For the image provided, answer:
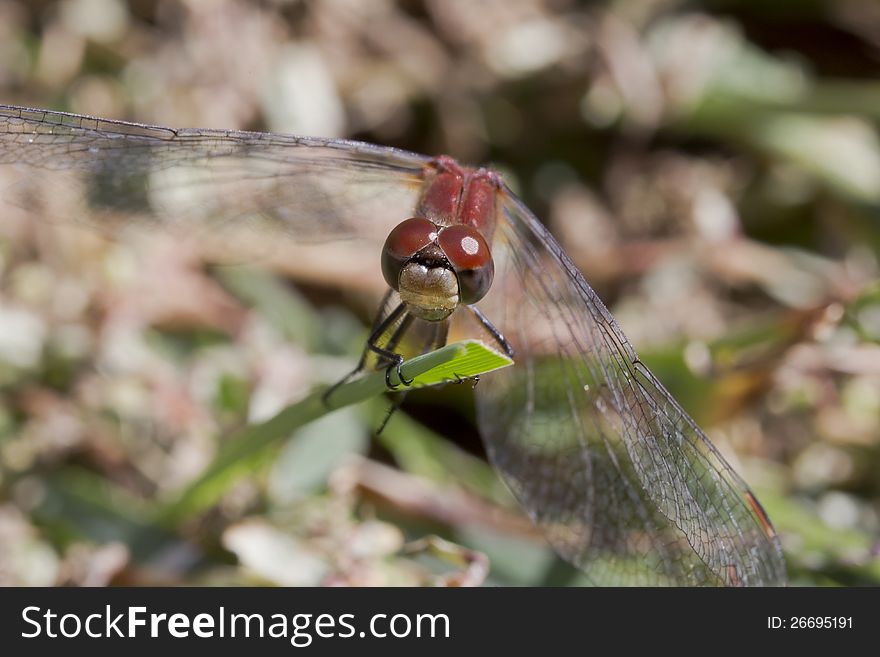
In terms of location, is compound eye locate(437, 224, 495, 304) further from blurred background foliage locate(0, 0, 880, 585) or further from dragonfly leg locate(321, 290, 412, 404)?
blurred background foliage locate(0, 0, 880, 585)

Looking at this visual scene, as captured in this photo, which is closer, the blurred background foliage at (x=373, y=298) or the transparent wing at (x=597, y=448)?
the transparent wing at (x=597, y=448)

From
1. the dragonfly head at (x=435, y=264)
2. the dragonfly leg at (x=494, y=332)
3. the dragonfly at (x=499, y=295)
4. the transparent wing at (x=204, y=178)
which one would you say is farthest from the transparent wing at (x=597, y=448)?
the transparent wing at (x=204, y=178)

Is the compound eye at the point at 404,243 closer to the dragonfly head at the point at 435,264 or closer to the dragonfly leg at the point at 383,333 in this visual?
the dragonfly head at the point at 435,264

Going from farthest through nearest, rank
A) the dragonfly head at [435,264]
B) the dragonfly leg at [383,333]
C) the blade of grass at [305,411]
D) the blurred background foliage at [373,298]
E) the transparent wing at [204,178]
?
the blurred background foliage at [373,298] < the transparent wing at [204,178] < the dragonfly leg at [383,333] < the dragonfly head at [435,264] < the blade of grass at [305,411]

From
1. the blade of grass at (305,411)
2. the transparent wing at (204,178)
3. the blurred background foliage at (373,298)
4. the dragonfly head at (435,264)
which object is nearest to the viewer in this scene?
the blade of grass at (305,411)

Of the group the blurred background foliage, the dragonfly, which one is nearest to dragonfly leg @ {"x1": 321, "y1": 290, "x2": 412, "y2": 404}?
the dragonfly

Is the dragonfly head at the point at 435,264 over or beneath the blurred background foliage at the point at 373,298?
beneath

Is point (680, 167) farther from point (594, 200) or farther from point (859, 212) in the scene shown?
point (859, 212)
